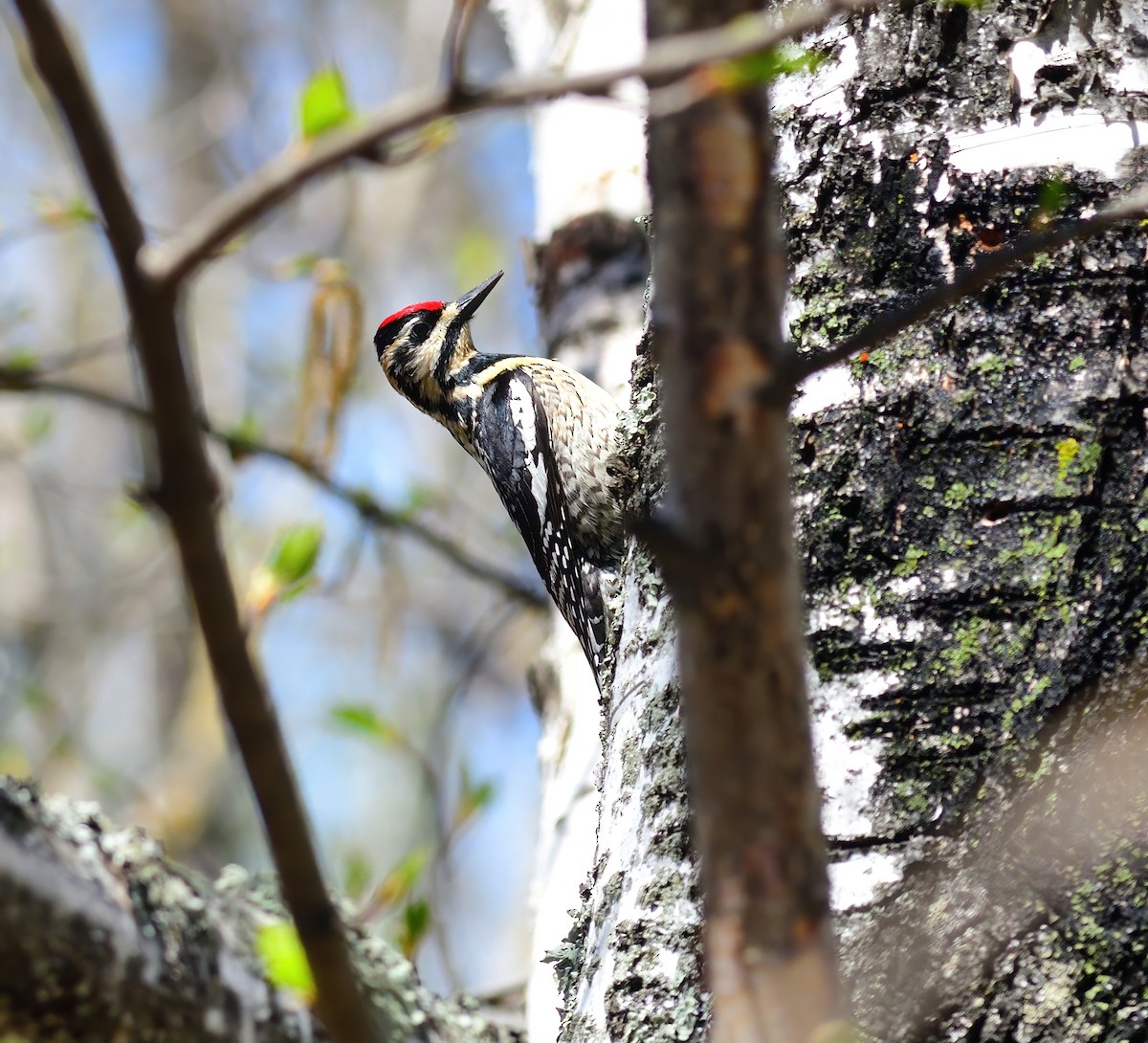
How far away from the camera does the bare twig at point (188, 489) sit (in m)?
0.71

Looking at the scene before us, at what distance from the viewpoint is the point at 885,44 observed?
180cm

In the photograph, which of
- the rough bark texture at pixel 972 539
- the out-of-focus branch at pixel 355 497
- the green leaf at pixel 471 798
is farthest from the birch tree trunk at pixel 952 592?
the out-of-focus branch at pixel 355 497

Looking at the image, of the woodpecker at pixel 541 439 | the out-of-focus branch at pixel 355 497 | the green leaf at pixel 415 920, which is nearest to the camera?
the green leaf at pixel 415 920

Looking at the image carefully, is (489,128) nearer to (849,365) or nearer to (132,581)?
(132,581)

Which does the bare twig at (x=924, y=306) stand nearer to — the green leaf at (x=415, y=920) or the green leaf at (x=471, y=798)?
the green leaf at (x=415, y=920)

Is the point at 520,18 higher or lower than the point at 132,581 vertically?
lower

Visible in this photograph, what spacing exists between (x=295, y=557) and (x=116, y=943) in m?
0.63

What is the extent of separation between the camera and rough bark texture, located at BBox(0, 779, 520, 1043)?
1.21 metres

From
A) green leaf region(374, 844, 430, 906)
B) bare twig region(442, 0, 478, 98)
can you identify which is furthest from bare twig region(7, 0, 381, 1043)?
green leaf region(374, 844, 430, 906)

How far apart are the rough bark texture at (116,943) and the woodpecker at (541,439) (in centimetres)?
155

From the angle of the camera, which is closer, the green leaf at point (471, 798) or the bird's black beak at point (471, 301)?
the green leaf at point (471, 798)

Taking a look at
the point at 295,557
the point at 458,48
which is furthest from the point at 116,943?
the point at 458,48

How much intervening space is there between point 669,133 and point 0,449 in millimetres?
5520

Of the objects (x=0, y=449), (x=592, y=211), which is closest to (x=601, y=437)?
(x=592, y=211)
